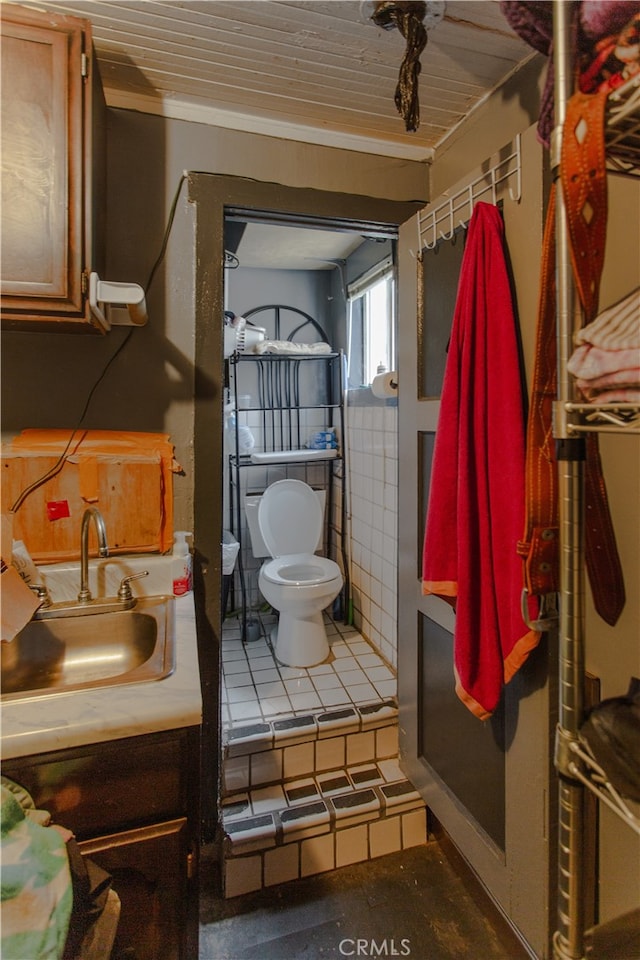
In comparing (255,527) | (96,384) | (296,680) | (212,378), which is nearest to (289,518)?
(255,527)

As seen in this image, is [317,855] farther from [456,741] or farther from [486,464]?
[486,464]

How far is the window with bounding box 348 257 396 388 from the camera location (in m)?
2.46

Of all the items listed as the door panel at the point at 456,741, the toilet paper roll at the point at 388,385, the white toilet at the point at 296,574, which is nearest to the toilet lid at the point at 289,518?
the white toilet at the point at 296,574

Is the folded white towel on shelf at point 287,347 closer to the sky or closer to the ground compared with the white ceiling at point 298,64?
closer to the ground

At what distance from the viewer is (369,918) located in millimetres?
1374

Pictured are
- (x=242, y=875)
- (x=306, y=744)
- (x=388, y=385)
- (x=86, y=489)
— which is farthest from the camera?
(x=388, y=385)

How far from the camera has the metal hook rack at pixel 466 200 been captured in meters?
1.12

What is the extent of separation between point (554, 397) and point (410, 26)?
0.91 meters

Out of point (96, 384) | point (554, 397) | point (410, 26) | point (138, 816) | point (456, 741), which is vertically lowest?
point (456, 741)

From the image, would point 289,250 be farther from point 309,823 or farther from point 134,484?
point 309,823

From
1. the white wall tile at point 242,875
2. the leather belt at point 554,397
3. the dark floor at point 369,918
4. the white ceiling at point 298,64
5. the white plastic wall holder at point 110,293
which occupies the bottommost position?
the dark floor at point 369,918

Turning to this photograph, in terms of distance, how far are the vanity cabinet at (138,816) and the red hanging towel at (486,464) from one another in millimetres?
654

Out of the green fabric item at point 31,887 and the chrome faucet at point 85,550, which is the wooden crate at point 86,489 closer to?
the chrome faucet at point 85,550

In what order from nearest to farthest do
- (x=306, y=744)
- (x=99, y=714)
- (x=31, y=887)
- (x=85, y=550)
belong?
(x=31, y=887) → (x=99, y=714) → (x=85, y=550) → (x=306, y=744)
